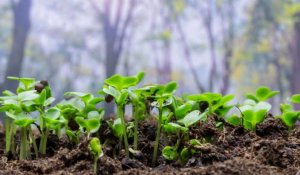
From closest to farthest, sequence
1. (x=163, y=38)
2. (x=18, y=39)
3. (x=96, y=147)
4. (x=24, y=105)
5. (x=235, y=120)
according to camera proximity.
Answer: (x=96, y=147) < (x=24, y=105) < (x=235, y=120) < (x=18, y=39) < (x=163, y=38)

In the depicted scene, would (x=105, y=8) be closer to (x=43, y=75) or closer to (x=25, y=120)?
(x=43, y=75)

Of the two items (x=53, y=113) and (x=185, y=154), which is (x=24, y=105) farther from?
(x=185, y=154)

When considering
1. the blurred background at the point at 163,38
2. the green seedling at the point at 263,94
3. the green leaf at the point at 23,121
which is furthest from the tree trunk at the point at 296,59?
the green leaf at the point at 23,121

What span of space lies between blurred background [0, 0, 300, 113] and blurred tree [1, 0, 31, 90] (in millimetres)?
1113

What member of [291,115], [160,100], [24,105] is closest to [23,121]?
[24,105]

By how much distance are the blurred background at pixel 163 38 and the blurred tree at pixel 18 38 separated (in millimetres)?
1113

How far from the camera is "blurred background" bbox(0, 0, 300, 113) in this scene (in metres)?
5.76

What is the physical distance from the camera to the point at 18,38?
426cm

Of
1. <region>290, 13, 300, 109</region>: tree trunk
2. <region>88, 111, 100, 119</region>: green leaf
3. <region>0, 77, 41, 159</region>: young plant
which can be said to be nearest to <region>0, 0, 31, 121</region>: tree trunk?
<region>0, 77, 41, 159</region>: young plant

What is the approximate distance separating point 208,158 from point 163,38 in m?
5.79

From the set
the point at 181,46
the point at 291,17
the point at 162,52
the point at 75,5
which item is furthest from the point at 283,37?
the point at 75,5

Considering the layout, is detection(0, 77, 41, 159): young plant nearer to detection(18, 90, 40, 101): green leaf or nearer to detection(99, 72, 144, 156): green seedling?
detection(18, 90, 40, 101): green leaf

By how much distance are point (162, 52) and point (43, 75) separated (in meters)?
2.51

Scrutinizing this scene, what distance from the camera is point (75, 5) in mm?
7340
